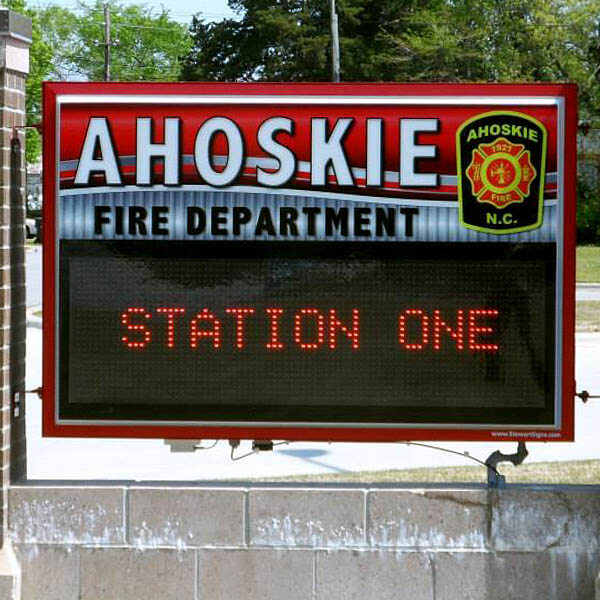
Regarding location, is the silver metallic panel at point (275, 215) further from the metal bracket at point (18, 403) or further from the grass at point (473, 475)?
the grass at point (473, 475)

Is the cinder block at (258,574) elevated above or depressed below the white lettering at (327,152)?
below

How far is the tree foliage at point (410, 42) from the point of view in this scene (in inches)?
2904

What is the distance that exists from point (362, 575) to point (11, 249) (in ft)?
8.59

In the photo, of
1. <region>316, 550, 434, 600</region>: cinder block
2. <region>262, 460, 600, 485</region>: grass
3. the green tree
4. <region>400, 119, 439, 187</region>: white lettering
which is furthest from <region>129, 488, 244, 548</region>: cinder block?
the green tree

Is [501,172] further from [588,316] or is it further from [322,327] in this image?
[588,316]

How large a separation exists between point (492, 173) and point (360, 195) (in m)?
0.69

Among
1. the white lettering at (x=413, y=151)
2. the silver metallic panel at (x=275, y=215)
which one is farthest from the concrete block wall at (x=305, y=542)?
the white lettering at (x=413, y=151)

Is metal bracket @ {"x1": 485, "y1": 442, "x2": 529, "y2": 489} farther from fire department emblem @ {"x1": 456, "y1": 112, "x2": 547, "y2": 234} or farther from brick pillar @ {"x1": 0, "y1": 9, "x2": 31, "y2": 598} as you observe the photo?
brick pillar @ {"x1": 0, "y1": 9, "x2": 31, "y2": 598}

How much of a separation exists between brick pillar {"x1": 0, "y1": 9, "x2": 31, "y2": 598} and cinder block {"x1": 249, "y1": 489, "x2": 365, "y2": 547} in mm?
1359

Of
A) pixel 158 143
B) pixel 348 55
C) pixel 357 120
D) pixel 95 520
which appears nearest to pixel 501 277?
pixel 357 120

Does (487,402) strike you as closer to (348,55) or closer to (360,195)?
(360,195)

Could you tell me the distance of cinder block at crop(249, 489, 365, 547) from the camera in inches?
300

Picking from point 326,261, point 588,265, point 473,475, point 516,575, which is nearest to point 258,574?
point 516,575

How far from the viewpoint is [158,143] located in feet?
24.2
